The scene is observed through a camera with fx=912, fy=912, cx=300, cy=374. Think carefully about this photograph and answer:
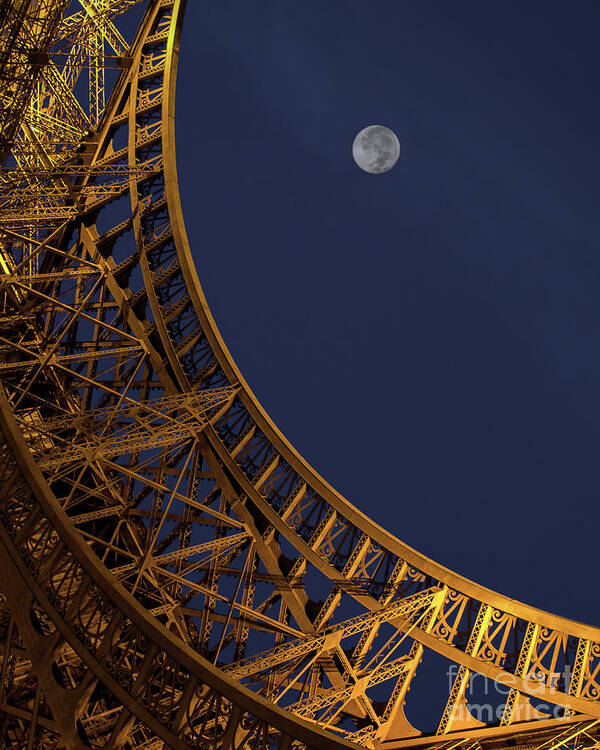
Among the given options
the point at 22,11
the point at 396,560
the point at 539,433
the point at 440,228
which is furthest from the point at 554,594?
the point at 22,11

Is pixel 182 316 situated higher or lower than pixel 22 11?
lower

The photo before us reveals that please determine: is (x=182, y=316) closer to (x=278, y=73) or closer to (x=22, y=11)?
(x=22, y=11)

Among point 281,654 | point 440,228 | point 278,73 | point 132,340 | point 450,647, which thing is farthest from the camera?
point 278,73

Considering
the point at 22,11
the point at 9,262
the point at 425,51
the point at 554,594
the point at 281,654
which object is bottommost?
the point at 281,654

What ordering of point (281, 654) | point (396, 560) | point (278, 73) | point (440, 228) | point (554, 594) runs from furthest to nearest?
point (278, 73) < point (440, 228) < point (554, 594) < point (396, 560) < point (281, 654)

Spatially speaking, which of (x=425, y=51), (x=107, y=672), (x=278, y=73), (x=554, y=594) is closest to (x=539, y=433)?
(x=554, y=594)

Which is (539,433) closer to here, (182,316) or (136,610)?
(182,316)

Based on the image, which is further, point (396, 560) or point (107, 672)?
point (396, 560)
